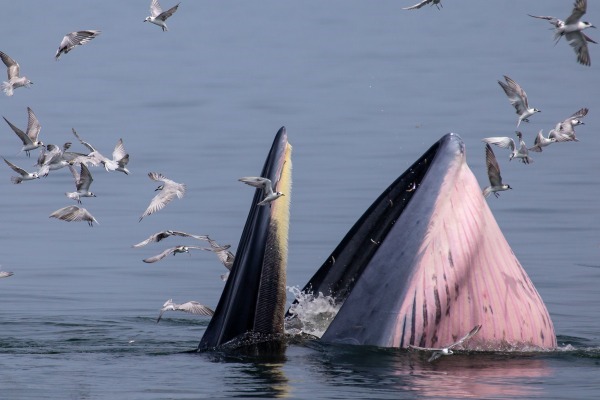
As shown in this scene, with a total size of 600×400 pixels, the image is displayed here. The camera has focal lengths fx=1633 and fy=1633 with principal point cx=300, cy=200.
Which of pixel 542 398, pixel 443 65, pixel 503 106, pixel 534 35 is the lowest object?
pixel 542 398

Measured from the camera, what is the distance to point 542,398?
9633 mm

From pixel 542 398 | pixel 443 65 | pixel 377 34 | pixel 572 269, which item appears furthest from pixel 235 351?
pixel 377 34

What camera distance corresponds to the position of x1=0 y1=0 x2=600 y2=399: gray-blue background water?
34.0 ft

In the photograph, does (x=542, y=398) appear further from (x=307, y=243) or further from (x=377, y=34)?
(x=377, y=34)

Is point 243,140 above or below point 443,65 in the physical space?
below

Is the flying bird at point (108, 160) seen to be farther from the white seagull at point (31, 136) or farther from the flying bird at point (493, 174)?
the flying bird at point (493, 174)

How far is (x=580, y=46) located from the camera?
18.5 meters

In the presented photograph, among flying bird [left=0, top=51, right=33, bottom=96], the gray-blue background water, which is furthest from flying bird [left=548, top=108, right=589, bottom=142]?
flying bird [left=0, top=51, right=33, bottom=96]

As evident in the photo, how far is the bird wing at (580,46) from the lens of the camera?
59.3 ft

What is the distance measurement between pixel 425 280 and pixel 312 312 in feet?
3.82

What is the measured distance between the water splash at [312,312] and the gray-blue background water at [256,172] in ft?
0.80

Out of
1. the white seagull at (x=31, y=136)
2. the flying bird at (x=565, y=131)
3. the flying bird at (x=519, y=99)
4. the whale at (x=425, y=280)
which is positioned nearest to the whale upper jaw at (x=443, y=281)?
the whale at (x=425, y=280)

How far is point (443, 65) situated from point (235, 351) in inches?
1248

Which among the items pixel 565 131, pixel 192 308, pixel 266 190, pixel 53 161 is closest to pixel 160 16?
pixel 53 161
